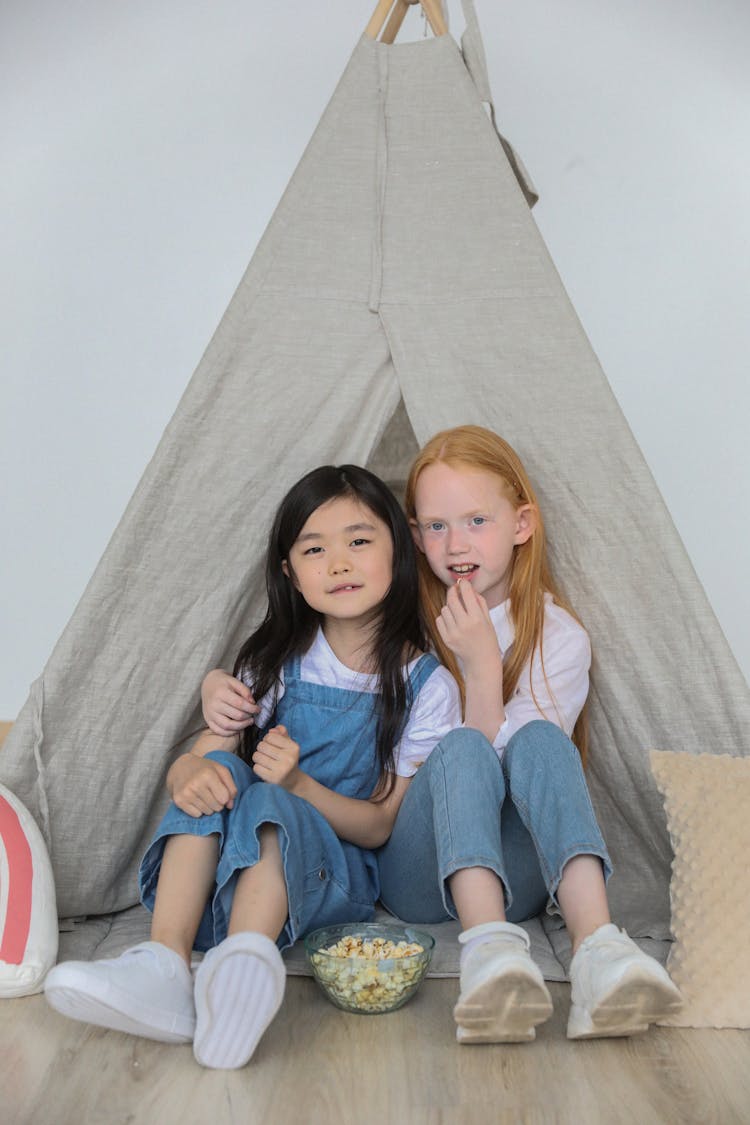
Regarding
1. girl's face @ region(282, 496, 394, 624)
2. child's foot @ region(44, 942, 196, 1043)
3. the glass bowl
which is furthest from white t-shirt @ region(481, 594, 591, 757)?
child's foot @ region(44, 942, 196, 1043)

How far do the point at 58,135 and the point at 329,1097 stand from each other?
3174 mm

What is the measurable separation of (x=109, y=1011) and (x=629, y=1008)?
23.3 inches

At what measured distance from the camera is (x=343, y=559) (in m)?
1.91

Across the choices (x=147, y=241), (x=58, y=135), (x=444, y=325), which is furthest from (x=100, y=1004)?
(x=58, y=135)

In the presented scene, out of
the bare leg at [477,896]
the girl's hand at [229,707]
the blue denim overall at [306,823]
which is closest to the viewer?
the bare leg at [477,896]

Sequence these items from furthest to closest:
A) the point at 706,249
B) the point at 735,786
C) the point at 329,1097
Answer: the point at 706,249
the point at 735,786
the point at 329,1097

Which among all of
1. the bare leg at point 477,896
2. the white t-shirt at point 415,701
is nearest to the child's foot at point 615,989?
the bare leg at point 477,896

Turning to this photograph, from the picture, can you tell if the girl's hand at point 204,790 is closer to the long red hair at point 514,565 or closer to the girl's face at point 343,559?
the girl's face at point 343,559

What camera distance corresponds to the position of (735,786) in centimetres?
173

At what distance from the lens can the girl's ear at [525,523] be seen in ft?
6.61

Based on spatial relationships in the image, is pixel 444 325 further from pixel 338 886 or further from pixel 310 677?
pixel 338 886

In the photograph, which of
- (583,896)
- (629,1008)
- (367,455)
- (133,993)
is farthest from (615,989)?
(367,455)

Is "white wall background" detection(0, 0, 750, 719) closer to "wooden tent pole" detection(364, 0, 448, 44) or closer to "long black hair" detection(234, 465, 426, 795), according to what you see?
"wooden tent pole" detection(364, 0, 448, 44)

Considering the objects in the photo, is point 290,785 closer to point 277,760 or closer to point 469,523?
point 277,760
